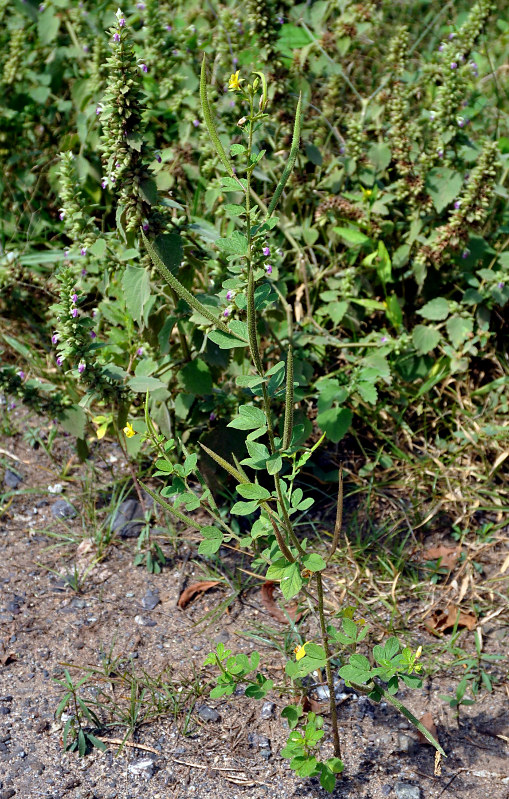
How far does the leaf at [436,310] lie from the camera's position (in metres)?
2.75

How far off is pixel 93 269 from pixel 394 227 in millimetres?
1102

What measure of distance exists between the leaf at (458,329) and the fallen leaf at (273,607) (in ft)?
3.40

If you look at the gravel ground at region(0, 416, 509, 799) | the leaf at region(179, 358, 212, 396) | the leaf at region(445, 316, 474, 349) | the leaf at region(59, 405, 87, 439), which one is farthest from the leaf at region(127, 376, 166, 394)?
the leaf at region(445, 316, 474, 349)

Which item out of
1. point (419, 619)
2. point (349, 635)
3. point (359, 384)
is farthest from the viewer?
point (359, 384)

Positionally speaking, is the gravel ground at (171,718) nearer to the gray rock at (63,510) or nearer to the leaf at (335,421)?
the gray rock at (63,510)

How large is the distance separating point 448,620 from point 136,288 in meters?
1.28

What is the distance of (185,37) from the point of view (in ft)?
10.3

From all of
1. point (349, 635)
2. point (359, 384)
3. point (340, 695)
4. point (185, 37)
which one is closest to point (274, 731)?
point (340, 695)

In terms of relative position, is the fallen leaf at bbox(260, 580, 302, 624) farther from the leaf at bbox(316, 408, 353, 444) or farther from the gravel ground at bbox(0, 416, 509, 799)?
the leaf at bbox(316, 408, 353, 444)

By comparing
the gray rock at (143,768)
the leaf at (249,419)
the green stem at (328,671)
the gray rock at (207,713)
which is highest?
the leaf at (249,419)

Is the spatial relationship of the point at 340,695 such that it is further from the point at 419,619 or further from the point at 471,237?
the point at 471,237

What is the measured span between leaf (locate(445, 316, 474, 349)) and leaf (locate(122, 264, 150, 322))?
43.5 inches

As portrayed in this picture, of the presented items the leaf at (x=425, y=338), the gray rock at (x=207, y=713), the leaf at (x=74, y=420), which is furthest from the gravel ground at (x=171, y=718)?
the leaf at (x=425, y=338)

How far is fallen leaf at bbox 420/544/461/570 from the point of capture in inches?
96.7
